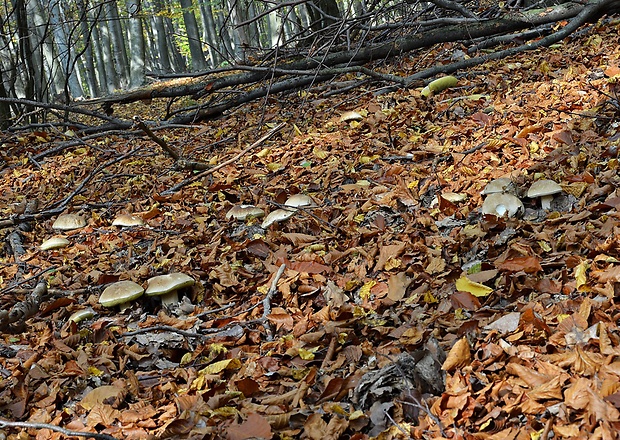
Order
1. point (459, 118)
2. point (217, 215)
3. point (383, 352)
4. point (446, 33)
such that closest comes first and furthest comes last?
point (383, 352) → point (217, 215) → point (459, 118) → point (446, 33)

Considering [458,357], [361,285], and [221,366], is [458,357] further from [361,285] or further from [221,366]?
[221,366]

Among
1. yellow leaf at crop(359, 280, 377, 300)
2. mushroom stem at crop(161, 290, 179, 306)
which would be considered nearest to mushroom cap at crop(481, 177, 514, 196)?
yellow leaf at crop(359, 280, 377, 300)

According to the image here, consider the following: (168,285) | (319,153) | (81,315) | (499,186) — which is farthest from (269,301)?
(319,153)

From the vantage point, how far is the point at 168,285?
3.57 m

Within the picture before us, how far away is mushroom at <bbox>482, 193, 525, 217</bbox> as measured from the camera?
3.71 meters

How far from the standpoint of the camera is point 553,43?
6.88 m

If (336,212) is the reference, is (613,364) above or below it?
below

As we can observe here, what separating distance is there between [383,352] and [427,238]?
1.22 meters

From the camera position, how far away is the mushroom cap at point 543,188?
368cm

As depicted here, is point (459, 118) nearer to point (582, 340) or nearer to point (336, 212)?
point (336, 212)

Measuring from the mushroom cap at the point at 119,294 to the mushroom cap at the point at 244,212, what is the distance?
1199 mm

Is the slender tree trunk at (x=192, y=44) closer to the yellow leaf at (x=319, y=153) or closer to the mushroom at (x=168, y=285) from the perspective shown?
the yellow leaf at (x=319, y=153)

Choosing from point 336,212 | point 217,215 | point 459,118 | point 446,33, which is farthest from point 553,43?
point 217,215

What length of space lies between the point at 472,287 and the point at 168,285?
1960mm
